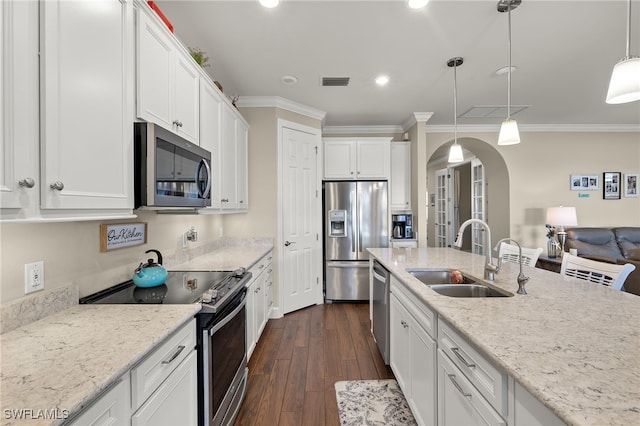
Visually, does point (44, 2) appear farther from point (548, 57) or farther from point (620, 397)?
point (548, 57)

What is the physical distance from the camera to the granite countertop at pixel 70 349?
67 centimetres

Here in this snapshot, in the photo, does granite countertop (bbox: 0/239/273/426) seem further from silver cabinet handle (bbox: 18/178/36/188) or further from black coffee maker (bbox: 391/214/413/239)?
black coffee maker (bbox: 391/214/413/239)

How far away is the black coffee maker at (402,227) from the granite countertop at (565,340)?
2588 mm

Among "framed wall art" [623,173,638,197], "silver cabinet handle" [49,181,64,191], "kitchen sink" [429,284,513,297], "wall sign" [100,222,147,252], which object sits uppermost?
"framed wall art" [623,173,638,197]

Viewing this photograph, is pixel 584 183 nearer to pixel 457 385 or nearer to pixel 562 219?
pixel 562 219

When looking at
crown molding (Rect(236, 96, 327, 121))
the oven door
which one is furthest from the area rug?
crown molding (Rect(236, 96, 327, 121))

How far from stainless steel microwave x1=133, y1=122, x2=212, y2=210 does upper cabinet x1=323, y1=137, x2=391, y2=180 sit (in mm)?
2641

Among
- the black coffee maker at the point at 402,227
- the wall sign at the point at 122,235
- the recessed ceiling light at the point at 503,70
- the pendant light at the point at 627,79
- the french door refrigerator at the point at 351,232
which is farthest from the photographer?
the black coffee maker at the point at 402,227

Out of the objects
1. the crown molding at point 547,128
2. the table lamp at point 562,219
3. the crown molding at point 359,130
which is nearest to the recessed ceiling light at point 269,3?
the crown molding at point 359,130

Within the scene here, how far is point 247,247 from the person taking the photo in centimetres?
333

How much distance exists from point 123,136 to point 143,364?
93 cm

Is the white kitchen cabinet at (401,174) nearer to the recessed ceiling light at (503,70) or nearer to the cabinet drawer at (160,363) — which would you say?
the recessed ceiling light at (503,70)

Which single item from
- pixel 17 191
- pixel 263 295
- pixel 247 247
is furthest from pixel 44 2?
pixel 247 247

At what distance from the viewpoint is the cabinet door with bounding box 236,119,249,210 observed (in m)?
2.98
